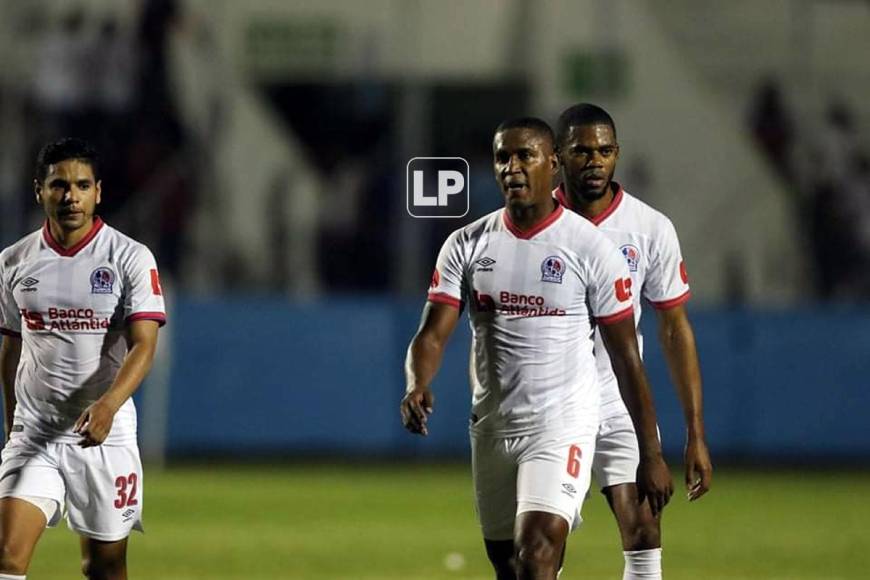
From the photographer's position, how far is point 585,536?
14445mm

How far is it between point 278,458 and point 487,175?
11.7ft

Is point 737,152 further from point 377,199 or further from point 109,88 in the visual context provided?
point 109,88

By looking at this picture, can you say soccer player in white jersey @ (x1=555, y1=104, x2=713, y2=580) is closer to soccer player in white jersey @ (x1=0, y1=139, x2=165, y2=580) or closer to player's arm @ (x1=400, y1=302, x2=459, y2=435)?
player's arm @ (x1=400, y1=302, x2=459, y2=435)

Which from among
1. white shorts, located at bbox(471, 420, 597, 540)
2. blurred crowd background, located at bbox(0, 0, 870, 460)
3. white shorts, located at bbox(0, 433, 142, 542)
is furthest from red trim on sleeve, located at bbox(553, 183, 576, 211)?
blurred crowd background, located at bbox(0, 0, 870, 460)

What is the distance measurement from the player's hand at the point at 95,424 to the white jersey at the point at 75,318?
1.55 feet

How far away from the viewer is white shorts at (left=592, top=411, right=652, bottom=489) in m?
8.64

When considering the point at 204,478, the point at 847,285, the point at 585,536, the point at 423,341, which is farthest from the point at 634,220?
the point at 847,285

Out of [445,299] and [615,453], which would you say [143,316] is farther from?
[615,453]

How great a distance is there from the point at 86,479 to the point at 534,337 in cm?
192

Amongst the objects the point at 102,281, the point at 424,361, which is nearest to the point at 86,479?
the point at 102,281

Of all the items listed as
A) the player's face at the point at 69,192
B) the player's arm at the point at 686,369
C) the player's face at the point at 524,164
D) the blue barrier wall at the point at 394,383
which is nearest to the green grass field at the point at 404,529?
the blue barrier wall at the point at 394,383

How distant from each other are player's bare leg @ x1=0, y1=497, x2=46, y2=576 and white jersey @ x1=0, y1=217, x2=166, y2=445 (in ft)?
1.10

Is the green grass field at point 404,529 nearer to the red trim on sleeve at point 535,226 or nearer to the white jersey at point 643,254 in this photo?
the white jersey at point 643,254

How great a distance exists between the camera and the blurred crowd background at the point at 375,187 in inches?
766
